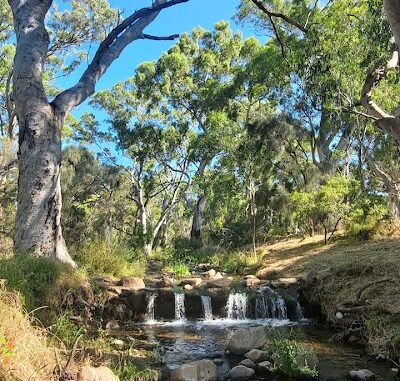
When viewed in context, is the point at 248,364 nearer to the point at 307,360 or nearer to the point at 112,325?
the point at 307,360

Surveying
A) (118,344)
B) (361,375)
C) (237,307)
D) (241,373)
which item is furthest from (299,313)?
(118,344)

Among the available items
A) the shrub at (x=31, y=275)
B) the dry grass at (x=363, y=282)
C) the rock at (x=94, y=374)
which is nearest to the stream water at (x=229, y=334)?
the dry grass at (x=363, y=282)

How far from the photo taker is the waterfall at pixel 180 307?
908 cm

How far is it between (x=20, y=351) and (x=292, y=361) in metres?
3.27

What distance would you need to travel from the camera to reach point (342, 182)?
14.6 meters

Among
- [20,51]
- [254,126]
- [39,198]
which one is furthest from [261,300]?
[254,126]

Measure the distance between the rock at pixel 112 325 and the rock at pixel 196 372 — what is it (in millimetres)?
2850

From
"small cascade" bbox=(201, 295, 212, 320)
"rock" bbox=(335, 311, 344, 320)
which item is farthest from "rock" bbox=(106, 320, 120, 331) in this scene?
"rock" bbox=(335, 311, 344, 320)

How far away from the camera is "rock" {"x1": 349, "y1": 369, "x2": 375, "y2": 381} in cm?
500

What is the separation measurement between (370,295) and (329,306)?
1.03m

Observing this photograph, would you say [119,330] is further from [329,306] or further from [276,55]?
[276,55]

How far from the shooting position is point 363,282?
771 cm

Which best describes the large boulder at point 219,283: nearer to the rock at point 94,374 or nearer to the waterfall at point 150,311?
the waterfall at point 150,311

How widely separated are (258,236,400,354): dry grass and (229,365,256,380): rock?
6.15 feet
